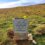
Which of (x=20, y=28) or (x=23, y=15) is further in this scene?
(x=23, y=15)

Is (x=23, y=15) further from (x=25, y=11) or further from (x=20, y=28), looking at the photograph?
(x=20, y=28)

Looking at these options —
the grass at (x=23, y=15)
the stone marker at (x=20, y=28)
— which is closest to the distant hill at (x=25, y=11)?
the grass at (x=23, y=15)

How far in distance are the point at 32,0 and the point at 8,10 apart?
308 mm

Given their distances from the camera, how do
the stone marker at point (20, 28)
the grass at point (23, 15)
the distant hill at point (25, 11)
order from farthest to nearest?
the distant hill at point (25, 11)
the grass at point (23, 15)
the stone marker at point (20, 28)

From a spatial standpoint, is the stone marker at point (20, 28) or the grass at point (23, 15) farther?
the grass at point (23, 15)

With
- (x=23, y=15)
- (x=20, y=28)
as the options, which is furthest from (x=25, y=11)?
(x=20, y=28)

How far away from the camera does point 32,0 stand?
2035mm

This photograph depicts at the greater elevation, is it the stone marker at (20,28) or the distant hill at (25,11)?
the distant hill at (25,11)

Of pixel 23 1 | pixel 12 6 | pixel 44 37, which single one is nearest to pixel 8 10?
pixel 12 6

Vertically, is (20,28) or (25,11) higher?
(25,11)

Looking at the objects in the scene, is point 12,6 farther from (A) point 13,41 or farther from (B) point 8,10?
(A) point 13,41

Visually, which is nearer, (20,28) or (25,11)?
(20,28)

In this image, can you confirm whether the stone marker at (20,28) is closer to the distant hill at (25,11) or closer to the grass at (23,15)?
the grass at (23,15)

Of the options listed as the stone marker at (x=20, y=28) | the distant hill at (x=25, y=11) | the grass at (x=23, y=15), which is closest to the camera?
the stone marker at (x=20, y=28)
